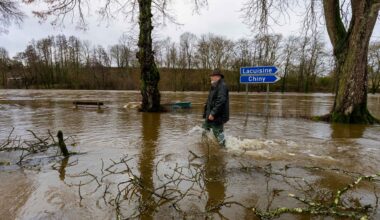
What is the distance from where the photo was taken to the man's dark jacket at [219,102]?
679cm

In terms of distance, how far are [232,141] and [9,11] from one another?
70.2 feet

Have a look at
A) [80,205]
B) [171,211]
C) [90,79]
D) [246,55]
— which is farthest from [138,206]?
[90,79]

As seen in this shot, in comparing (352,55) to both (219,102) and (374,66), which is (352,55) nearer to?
(219,102)

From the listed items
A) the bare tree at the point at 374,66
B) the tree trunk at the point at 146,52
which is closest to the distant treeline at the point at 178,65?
the bare tree at the point at 374,66

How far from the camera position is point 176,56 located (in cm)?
6638

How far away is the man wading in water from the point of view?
6812 millimetres

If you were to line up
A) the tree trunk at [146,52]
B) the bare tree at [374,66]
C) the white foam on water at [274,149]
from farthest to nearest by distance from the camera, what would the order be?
the bare tree at [374,66] → the tree trunk at [146,52] → the white foam on water at [274,149]

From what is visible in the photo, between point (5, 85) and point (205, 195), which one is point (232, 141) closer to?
point (205, 195)

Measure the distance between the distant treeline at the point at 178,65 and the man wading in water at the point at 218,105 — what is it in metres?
43.5

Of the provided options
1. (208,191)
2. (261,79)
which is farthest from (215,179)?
(261,79)

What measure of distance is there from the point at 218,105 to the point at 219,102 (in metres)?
0.07

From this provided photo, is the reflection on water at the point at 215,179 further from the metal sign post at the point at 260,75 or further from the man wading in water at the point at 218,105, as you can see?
the metal sign post at the point at 260,75

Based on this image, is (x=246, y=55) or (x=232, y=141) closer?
(x=232, y=141)

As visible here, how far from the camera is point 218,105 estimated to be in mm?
6816
